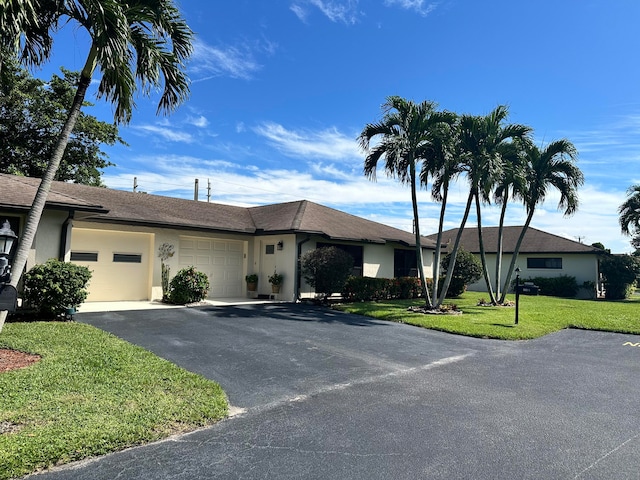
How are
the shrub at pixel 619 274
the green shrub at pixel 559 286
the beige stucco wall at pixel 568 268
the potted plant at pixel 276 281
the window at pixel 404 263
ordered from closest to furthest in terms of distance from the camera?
the potted plant at pixel 276 281
the window at pixel 404 263
the shrub at pixel 619 274
the green shrub at pixel 559 286
the beige stucco wall at pixel 568 268

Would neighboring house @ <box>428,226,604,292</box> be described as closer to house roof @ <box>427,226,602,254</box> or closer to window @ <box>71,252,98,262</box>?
house roof @ <box>427,226,602,254</box>

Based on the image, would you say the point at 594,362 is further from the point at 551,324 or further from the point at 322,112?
the point at 322,112

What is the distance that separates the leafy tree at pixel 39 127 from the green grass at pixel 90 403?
19.1 meters

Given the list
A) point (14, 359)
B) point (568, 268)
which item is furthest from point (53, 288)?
point (568, 268)

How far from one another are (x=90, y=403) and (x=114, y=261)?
10.7 metres

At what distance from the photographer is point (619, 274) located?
24.1m

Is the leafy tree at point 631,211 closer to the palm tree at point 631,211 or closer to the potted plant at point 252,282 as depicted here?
the palm tree at point 631,211

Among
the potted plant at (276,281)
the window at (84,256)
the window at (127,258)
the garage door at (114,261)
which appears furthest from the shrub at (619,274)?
the window at (84,256)

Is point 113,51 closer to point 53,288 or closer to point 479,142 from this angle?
point 53,288

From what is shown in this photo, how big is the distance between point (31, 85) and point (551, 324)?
2652cm

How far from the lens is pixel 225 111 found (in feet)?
59.3

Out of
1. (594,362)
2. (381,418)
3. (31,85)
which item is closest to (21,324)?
(381,418)

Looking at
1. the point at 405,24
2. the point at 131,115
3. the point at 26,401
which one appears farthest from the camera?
the point at 405,24

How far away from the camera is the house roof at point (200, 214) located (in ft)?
36.9
